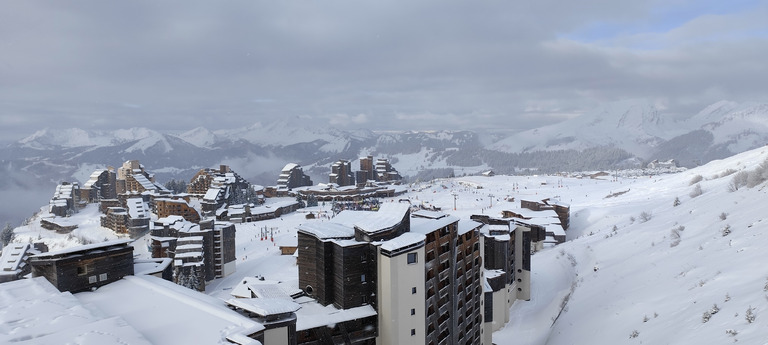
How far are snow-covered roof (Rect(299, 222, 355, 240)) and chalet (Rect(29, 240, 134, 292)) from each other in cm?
1029

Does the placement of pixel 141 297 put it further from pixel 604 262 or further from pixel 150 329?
pixel 604 262

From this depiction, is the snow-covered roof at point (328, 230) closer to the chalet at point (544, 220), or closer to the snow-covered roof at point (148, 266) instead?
the snow-covered roof at point (148, 266)

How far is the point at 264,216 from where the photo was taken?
107438mm

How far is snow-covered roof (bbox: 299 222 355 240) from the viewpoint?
2758 cm

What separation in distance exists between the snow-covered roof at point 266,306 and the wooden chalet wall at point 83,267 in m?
8.11

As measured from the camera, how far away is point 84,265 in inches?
883

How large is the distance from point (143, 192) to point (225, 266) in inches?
3253

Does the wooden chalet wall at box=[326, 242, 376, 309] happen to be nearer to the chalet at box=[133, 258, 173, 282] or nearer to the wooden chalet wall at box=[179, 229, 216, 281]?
the chalet at box=[133, 258, 173, 282]

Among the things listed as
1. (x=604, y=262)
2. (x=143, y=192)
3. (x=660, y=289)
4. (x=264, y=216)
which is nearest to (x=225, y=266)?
(x=264, y=216)

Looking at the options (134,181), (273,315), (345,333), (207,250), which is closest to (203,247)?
(207,250)

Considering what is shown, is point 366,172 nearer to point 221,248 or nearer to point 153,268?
point 221,248

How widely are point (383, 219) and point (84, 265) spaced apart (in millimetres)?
16941

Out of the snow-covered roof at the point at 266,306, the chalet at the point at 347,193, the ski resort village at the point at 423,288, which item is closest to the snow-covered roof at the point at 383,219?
the ski resort village at the point at 423,288

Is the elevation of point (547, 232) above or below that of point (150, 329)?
below
